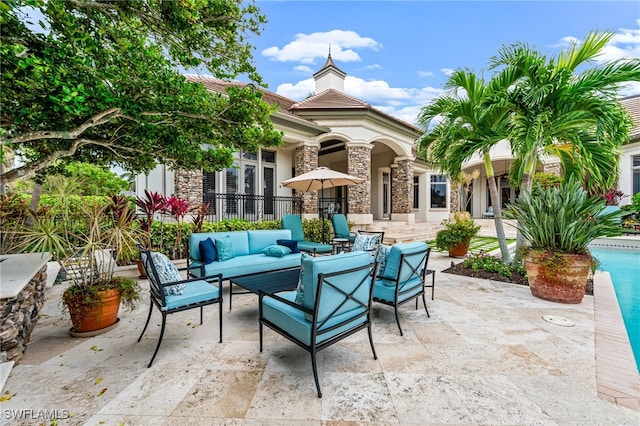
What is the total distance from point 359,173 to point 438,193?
8.46 m

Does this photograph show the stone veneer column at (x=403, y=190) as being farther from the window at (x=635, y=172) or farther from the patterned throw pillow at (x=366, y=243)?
the window at (x=635, y=172)

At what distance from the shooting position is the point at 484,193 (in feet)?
64.5

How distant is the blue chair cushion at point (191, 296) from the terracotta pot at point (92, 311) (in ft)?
2.86

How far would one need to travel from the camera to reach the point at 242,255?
5227 millimetres

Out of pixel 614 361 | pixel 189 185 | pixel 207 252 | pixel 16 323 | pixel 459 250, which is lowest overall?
pixel 614 361

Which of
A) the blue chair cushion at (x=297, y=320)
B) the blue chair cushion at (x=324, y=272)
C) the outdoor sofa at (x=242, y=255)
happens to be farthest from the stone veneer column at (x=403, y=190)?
the blue chair cushion at (x=324, y=272)

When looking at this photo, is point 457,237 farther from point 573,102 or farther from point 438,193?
point 438,193

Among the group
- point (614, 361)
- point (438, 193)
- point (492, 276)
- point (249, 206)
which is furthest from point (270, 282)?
point (438, 193)

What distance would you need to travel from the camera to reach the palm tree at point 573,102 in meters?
4.35

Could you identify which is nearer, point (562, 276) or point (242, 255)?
point (562, 276)

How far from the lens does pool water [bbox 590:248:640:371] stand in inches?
132

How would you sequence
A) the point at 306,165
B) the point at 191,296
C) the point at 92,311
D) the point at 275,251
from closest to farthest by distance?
the point at 191,296 → the point at 92,311 → the point at 275,251 → the point at 306,165

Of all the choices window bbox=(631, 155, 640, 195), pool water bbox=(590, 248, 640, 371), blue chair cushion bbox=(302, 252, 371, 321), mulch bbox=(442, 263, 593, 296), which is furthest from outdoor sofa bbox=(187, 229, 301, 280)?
window bbox=(631, 155, 640, 195)

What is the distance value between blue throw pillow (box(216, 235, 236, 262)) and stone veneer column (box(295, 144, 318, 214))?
18.3ft
